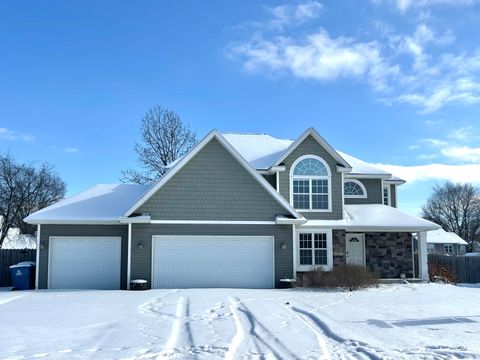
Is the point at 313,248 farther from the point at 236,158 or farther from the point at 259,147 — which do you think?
the point at 259,147

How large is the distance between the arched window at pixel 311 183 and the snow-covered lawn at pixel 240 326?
710 centimetres

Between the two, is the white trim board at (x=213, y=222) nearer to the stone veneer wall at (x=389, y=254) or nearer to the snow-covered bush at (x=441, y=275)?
the stone veneer wall at (x=389, y=254)

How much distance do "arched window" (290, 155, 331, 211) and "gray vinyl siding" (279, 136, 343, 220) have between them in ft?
0.56

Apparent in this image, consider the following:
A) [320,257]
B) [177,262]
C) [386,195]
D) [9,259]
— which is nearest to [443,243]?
[386,195]

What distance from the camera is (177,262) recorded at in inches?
754

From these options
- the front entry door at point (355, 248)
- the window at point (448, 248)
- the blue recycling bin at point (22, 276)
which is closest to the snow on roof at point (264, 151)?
the front entry door at point (355, 248)

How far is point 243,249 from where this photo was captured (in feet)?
64.2

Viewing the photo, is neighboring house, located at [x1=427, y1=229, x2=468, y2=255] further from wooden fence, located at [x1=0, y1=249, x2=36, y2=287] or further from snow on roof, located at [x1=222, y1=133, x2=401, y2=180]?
wooden fence, located at [x1=0, y1=249, x2=36, y2=287]

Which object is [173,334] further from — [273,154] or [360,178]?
[360,178]

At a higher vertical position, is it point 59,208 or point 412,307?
point 59,208

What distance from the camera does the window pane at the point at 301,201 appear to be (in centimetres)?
2212

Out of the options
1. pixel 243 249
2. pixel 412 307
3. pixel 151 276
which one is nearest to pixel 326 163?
pixel 243 249

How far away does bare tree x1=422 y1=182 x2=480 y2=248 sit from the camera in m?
71.4

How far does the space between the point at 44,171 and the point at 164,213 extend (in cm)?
3004
